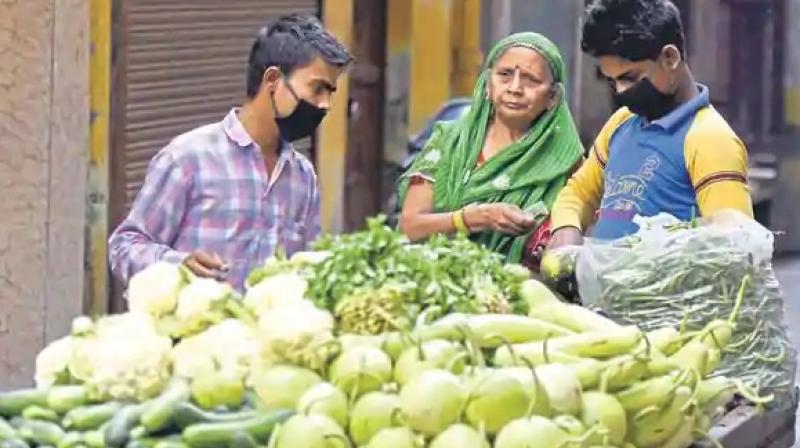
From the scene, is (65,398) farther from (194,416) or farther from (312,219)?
(312,219)

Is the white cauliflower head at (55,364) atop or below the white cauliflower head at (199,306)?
below

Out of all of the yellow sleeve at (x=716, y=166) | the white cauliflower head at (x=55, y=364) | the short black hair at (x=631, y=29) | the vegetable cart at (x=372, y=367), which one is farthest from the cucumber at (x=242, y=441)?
the short black hair at (x=631, y=29)

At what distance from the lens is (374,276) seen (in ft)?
12.3

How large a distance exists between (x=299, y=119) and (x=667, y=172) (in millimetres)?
915

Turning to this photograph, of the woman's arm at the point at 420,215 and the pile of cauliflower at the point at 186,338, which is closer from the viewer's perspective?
the pile of cauliflower at the point at 186,338

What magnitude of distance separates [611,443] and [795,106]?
13.9m

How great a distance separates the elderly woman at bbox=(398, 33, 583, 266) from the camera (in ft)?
16.7

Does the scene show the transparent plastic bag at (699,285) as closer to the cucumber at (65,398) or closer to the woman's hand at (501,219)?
the woman's hand at (501,219)

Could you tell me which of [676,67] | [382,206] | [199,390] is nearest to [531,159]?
[676,67]

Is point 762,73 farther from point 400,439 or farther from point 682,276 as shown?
point 400,439

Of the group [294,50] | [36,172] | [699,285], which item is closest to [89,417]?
[699,285]

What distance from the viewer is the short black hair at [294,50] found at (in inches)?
195

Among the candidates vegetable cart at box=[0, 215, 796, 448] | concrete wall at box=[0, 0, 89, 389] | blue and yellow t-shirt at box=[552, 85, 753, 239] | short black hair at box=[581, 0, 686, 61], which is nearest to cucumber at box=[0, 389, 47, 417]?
vegetable cart at box=[0, 215, 796, 448]

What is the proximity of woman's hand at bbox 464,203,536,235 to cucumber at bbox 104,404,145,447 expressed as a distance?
1740mm
